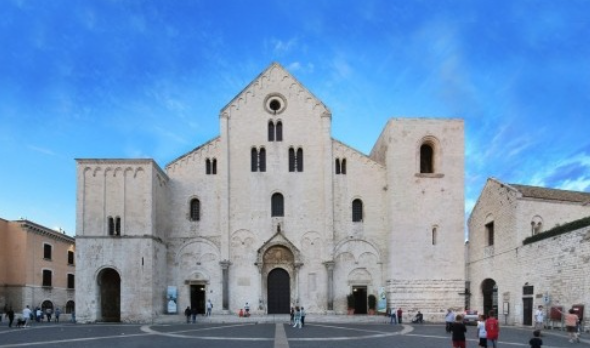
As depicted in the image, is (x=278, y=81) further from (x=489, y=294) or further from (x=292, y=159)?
(x=489, y=294)

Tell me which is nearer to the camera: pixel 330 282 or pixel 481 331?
pixel 481 331

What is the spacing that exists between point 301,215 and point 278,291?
556cm

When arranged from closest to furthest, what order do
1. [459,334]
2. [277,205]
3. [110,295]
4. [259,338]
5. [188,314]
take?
[459,334]
[259,338]
[188,314]
[110,295]
[277,205]

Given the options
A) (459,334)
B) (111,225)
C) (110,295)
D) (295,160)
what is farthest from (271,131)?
(459,334)

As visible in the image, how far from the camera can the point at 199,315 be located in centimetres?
4006

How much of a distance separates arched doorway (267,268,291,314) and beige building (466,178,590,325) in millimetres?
13155

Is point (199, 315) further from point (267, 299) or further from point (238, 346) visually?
point (238, 346)

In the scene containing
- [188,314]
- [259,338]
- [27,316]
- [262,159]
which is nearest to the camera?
[259,338]

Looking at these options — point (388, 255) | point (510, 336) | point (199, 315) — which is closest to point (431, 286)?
point (388, 255)

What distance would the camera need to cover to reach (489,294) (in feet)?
133

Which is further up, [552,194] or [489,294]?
[552,194]

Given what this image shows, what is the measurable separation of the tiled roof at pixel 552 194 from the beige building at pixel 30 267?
40.3 m

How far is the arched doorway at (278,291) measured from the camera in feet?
136

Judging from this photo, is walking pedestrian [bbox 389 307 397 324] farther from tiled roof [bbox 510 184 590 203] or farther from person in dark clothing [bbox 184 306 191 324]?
person in dark clothing [bbox 184 306 191 324]
